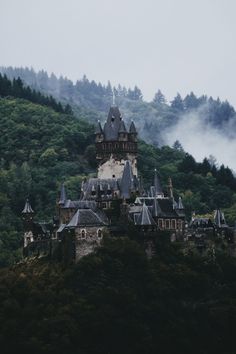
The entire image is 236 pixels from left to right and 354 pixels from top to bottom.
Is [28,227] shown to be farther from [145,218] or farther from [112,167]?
[145,218]

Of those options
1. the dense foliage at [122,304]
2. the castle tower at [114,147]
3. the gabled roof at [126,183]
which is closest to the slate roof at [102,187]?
the gabled roof at [126,183]

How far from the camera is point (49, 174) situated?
171 metres

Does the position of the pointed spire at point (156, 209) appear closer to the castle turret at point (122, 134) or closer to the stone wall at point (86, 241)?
the stone wall at point (86, 241)

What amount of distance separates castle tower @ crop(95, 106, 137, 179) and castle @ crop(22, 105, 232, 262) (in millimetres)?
105

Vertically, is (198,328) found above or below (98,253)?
below

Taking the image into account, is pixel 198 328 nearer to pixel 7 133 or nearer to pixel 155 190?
pixel 155 190

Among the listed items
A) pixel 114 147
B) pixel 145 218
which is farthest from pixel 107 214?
pixel 114 147

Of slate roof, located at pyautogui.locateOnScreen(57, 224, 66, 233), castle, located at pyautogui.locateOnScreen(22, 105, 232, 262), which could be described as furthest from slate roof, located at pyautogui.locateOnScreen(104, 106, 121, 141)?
slate roof, located at pyautogui.locateOnScreen(57, 224, 66, 233)

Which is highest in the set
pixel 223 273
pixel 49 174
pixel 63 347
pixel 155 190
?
pixel 49 174

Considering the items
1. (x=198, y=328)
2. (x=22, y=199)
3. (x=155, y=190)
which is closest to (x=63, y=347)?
(x=198, y=328)

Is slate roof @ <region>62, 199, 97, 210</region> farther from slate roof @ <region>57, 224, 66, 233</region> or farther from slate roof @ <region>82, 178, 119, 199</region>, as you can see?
slate roof @ <region>57, 224, 66, 233</region>

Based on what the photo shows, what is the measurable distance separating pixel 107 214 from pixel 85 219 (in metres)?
4.97

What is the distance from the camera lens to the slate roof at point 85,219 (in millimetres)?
102188

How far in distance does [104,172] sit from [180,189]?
44894mm
